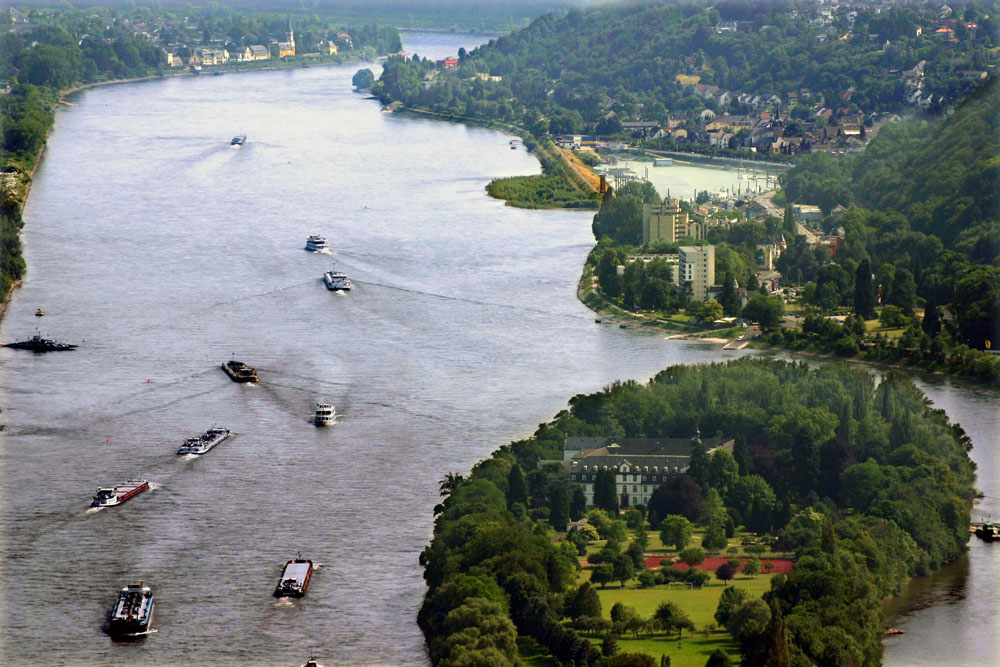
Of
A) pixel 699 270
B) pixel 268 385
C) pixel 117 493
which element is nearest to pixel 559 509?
pixel 117 493

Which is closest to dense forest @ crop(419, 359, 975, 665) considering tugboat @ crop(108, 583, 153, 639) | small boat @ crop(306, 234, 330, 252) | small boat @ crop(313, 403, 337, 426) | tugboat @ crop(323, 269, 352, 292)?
tugboat @ crop(108, 583, 153, 639)

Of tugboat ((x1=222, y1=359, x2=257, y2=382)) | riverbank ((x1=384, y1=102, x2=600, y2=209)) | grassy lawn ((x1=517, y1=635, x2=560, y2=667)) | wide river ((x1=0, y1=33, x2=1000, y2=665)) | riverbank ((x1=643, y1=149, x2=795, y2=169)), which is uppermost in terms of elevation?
tugboat ((x1=222, y1=359, x2=257, y2=382))

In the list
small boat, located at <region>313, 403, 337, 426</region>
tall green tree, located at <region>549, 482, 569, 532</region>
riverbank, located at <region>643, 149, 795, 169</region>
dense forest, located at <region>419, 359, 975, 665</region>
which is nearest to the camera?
dense forest, located at <region>419, 359, 975, 665</region>

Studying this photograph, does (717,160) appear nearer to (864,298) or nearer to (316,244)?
(316,244)

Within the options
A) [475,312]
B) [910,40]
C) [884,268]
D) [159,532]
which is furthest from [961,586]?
[910,40]

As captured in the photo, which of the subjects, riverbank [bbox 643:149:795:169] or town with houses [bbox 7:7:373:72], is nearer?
riverbank [bbox 643:149:795:169]

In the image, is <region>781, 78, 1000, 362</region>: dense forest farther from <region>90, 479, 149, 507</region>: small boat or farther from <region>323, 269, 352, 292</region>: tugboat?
<region>90, 479, 149, 507</region>: small boat

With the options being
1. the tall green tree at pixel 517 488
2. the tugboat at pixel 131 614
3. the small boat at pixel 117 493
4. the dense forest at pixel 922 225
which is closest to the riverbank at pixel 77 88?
the small boat at pixel 117 493
